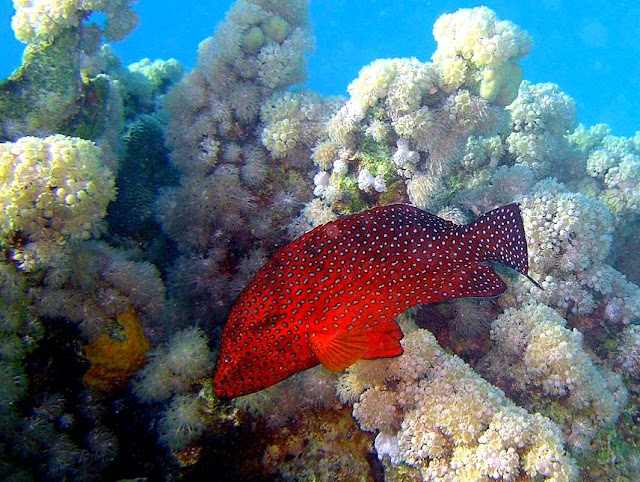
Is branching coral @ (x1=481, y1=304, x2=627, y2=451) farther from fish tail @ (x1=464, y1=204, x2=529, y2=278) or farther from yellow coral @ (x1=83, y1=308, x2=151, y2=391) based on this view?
yellow coral @ (x1=83, y1=308, x2=151, y2=391)

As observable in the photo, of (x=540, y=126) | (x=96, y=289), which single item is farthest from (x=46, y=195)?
(x=540, y=126)

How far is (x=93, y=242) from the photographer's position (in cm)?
411

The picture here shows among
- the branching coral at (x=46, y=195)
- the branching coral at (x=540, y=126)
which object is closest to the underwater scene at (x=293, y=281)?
the branching coral at (x=46, y=195)

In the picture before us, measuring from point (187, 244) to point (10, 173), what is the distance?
2.21 metres

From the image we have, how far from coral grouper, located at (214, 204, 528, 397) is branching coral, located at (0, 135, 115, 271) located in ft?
4.66

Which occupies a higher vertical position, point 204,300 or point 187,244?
point 187,244

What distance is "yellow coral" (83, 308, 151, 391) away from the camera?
3.91m

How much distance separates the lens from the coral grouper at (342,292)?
11.7 feet

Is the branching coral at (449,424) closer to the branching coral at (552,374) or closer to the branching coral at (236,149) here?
the branching coral at (552,374)

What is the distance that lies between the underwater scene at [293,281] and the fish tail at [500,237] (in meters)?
0.02

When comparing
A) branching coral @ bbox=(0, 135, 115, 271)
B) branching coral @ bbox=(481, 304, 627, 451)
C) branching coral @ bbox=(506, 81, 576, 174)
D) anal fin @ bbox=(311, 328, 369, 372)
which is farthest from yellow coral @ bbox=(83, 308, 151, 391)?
branching coral @ bbox=(506, 81, 576, 174)

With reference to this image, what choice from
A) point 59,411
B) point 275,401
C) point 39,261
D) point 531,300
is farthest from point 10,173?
point 531,300

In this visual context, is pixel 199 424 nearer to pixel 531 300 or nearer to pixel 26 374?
pixel 26 374

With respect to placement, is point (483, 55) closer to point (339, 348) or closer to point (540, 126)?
point (540, 126)
